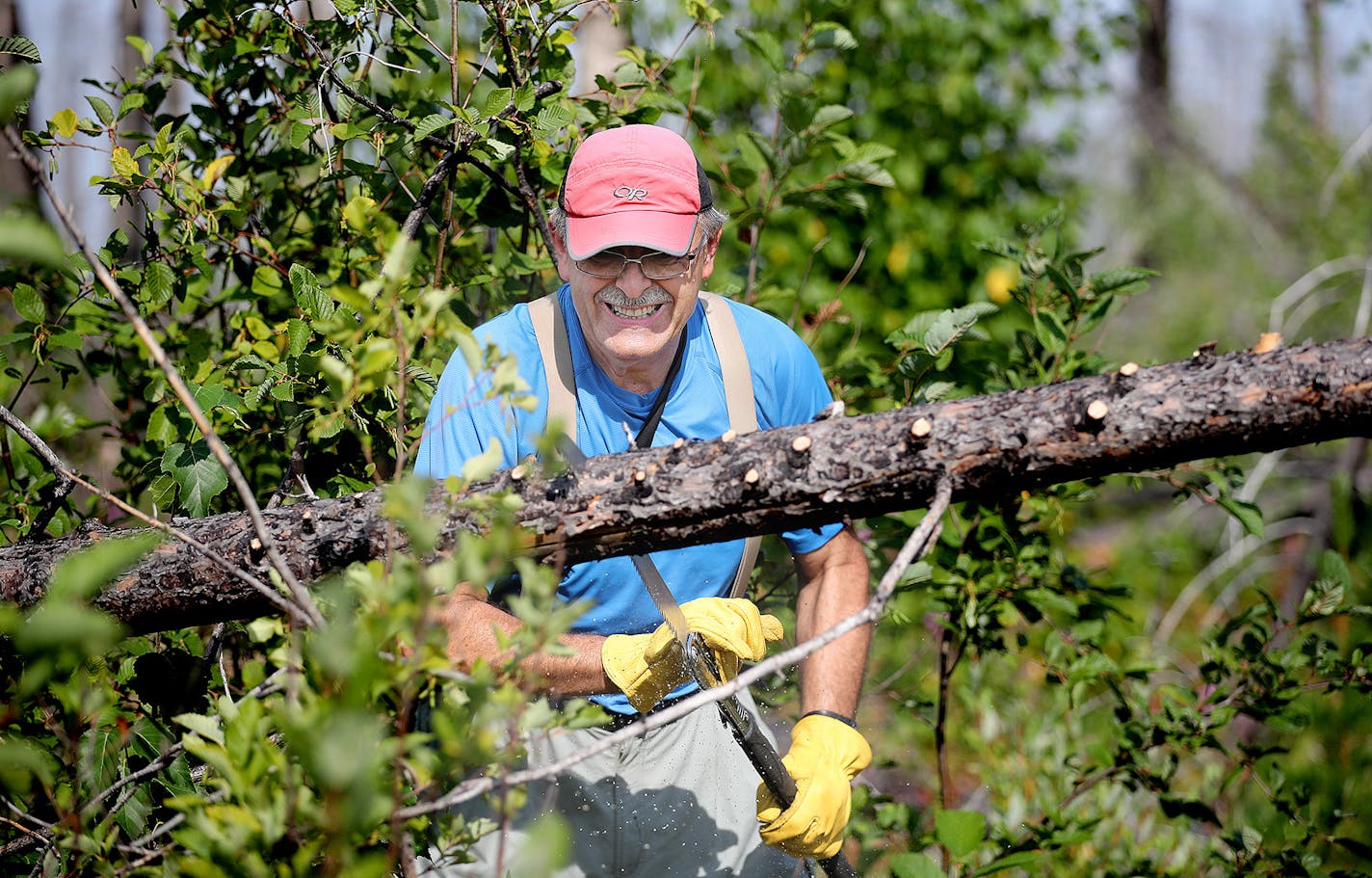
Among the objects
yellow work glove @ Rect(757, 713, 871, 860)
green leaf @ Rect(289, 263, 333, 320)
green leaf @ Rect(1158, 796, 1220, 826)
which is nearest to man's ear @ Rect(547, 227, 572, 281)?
green leaf @ Rect(289, 263, 333, 320)

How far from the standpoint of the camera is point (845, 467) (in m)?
1.54

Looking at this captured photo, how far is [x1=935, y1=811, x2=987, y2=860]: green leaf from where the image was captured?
76.9 inches

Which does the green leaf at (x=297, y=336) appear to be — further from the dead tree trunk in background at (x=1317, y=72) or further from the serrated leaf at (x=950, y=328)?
the dead tree trunk in background at (x=1317, y=72)

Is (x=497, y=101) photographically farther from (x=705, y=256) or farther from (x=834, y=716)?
(x=834, y=716)

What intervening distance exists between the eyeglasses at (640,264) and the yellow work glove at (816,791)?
3.07 feet

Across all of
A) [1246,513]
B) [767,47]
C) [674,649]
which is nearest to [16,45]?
[674,649]

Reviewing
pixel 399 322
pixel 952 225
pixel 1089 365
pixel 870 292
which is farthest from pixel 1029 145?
pixel 399 322

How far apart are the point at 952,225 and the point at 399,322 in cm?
400

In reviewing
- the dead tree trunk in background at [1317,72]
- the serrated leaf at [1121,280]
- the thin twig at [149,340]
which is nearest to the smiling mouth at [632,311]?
the thin twig at [149,340]

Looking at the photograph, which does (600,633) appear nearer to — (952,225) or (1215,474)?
(1215,474)

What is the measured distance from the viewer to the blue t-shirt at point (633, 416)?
1923 mm

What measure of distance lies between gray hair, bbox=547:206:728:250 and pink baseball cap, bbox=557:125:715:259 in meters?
0.03

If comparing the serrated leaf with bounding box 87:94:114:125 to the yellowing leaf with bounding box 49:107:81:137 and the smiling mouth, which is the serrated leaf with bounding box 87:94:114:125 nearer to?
the yellowing leaf with bounding box 49:107:81:137

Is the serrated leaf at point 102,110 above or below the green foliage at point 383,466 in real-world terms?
above
